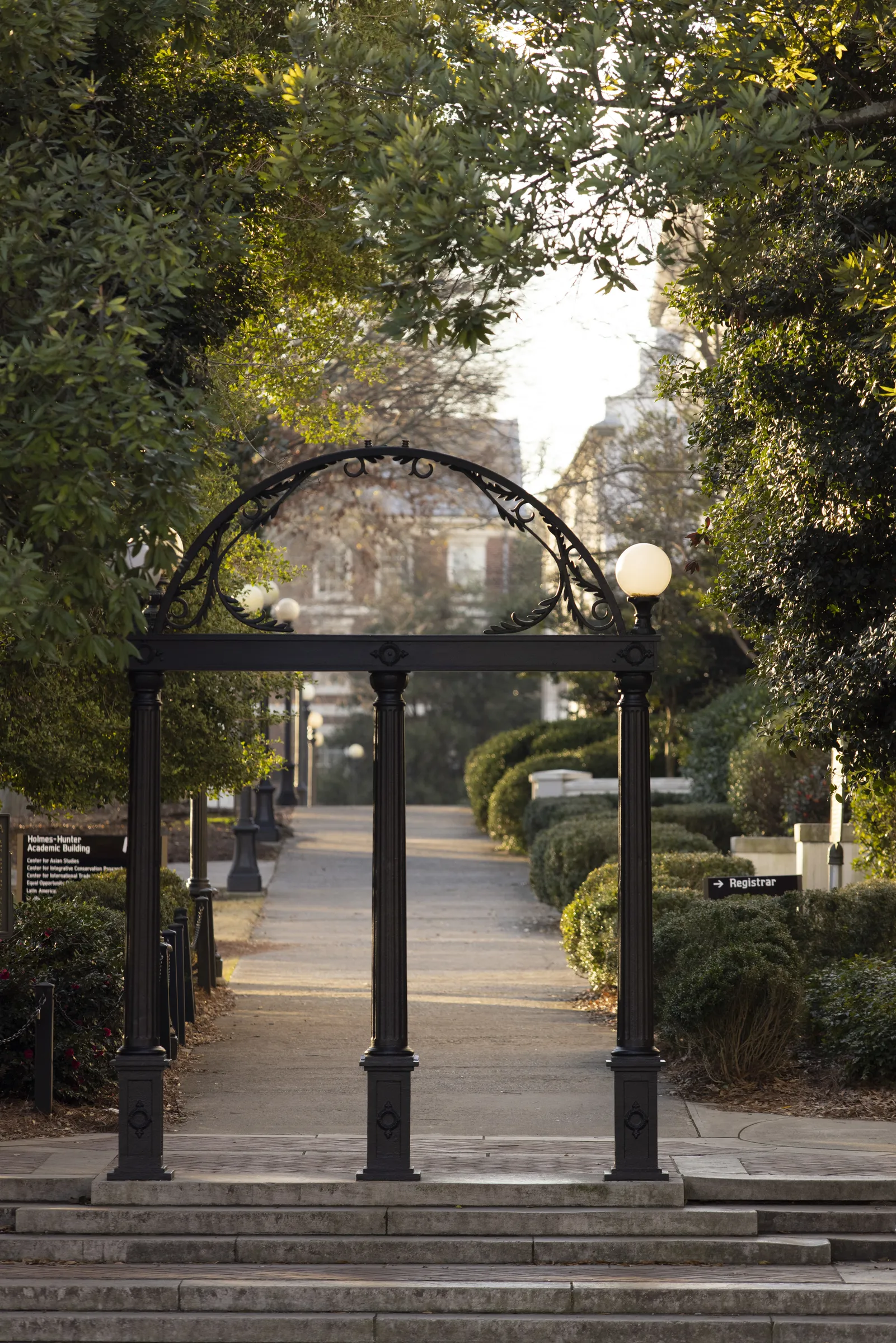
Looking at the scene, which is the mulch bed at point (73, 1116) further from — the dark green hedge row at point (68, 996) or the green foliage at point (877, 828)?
the green foliage at point (877, 828)

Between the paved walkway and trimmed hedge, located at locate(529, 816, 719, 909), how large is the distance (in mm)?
584

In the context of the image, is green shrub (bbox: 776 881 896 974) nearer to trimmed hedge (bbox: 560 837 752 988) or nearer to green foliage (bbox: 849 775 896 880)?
green foliage (bbox: 849 775 896 880)

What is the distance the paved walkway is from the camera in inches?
408

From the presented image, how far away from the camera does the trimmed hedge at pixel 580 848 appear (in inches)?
731

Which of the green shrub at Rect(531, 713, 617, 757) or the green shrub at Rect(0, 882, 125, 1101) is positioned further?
the green shrub at Rect(531, 713, 617, 757)

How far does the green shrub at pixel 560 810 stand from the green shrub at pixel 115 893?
320 inches

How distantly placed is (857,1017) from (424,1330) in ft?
15.8

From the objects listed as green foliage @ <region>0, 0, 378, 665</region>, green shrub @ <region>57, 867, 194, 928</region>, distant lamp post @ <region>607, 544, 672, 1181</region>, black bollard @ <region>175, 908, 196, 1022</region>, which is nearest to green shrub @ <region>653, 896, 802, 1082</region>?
distant lamp post @ <region>607, 544, 672, 1181</region>

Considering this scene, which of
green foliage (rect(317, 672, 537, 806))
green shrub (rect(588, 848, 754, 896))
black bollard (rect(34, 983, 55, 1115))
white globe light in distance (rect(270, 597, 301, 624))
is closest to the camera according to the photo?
black bollard (rect(34, 983, 55, 1115))

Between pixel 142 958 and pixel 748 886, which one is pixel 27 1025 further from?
pixel 748 886

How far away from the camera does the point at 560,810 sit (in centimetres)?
2453

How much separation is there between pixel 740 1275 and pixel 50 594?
4.39 m

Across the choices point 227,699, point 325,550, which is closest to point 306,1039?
point 227,699

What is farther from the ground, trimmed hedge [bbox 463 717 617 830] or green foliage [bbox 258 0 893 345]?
green foliage [bbox 258 0 893 345]
